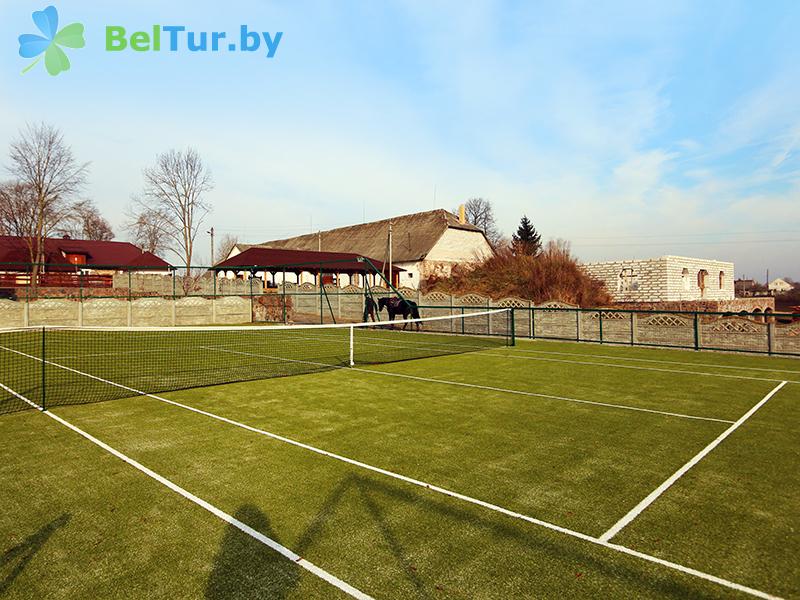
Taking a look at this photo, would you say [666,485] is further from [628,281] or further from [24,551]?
[628,281]

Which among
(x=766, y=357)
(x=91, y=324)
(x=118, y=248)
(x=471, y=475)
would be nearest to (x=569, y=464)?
(x=471, y=475)

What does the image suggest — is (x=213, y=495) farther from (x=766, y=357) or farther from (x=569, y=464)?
(x=766, y=357)

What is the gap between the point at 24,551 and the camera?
4.32 metres

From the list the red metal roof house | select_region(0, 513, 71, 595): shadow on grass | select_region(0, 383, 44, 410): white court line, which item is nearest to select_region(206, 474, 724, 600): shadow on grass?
select_region(0, 513, 71, 595): shadow on grass

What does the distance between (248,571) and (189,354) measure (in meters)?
15.6

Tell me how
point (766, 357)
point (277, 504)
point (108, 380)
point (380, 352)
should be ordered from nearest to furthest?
point (277, 504) → point (108, 380) → point (766, 357) → point (380, 352)

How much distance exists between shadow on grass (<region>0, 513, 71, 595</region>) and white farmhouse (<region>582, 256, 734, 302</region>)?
3549cm

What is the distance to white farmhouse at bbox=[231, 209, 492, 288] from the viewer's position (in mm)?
52500

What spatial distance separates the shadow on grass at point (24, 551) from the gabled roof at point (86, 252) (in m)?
55.9

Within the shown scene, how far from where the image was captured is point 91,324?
28.5 m

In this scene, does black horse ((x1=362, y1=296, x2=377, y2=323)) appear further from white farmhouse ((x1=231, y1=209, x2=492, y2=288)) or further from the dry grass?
white farmhouse ((x1=231, y1=209, x2=492, y2=288))

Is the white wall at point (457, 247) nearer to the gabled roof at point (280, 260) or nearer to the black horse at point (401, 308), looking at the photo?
the gabled roof at point (280, 260)

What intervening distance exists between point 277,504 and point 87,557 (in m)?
1.74

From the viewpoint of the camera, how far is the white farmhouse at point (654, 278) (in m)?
36.5
